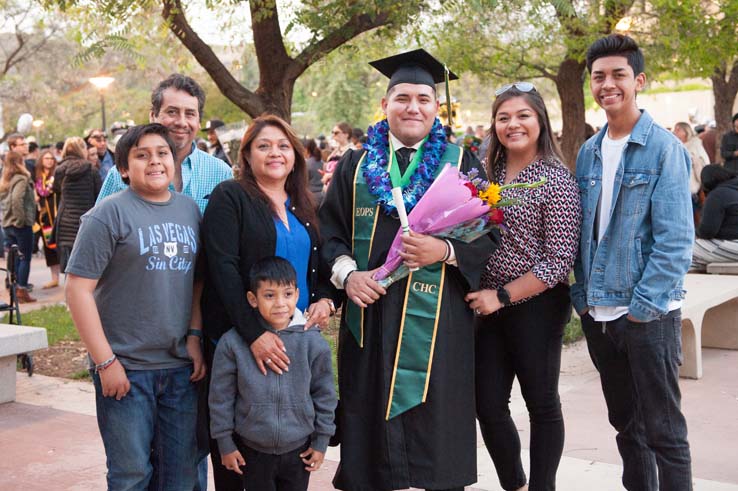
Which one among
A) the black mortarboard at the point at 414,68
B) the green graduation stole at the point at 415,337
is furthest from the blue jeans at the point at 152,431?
the black mortarboard at the point at 414,68

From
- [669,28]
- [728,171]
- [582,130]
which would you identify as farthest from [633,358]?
[582,130]

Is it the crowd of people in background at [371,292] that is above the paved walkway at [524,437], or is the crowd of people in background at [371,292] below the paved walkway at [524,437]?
above

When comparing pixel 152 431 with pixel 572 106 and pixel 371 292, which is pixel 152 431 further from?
pixel 572 106

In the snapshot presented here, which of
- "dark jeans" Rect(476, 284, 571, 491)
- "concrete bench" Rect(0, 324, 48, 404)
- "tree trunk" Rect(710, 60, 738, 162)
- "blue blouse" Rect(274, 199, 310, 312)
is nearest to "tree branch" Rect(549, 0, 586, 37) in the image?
"dark jeans" Rect(476, 284, 571, 491)

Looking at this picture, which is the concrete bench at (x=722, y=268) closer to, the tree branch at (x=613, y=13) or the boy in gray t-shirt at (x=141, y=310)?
the tree branch at (x=613, y=13)

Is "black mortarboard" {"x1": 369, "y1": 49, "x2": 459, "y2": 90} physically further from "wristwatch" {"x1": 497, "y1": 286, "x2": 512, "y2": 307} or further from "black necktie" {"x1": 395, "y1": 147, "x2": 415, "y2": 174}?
"wristwatch" {"x1": 497, "y1": 286, "x2": 512, "y2": 307}

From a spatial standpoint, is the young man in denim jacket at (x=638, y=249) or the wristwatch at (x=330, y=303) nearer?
the young man in denim jacket at (x=638, y=249)

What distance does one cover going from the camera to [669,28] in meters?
11.5

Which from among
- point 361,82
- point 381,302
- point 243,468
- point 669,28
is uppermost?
point 361,82

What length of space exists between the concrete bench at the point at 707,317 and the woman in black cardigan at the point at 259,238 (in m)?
3.77

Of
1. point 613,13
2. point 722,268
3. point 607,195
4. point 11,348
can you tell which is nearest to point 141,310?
point 607,195

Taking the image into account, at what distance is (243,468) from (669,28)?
10239mm

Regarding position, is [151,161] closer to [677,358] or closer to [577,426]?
[677,358]

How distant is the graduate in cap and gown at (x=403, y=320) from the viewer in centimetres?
348
